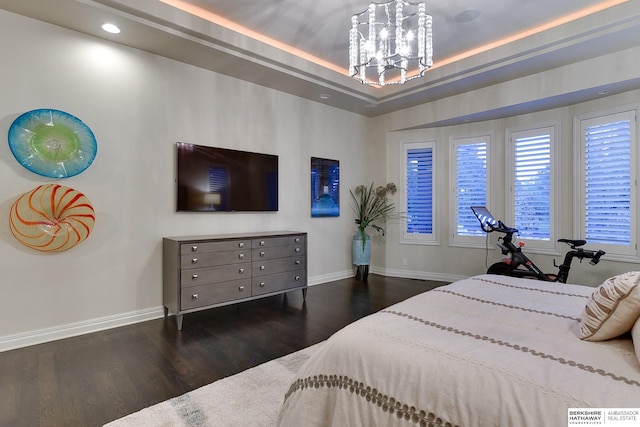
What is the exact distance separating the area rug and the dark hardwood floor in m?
0.11

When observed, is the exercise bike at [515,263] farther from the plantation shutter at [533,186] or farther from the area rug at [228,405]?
the area rug at [228,405]

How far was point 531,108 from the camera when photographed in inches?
176

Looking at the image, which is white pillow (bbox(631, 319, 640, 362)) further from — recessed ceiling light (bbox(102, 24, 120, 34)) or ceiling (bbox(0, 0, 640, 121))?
recessed ceiling light (bbox(102, 24, 120, 34))

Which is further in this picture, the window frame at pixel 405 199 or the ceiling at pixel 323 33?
the window frame at pixel 405 199

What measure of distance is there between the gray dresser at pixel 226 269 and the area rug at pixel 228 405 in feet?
4.08

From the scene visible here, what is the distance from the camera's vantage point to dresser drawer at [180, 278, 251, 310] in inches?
130

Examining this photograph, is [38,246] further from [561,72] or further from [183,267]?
[561,72]

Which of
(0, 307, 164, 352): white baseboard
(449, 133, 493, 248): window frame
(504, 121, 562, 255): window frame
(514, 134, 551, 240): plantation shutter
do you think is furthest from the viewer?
(449, 133, 493, 248): window frame

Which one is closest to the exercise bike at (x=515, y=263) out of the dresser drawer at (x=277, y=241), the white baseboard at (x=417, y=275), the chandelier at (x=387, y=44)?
the white baseboard at (x=417, y=275)

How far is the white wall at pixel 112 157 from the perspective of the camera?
287cm

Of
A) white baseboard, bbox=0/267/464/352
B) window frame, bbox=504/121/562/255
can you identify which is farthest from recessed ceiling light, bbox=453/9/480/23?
white baseboard, bbox=0/267/464/352

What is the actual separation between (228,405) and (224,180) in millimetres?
2711

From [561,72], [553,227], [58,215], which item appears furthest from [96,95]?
[553,227]

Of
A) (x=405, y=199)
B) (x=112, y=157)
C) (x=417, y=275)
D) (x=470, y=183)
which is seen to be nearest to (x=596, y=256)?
(x=470, y=183)
